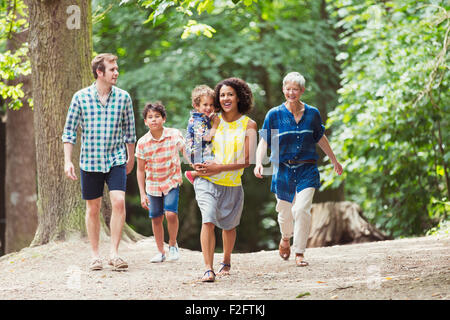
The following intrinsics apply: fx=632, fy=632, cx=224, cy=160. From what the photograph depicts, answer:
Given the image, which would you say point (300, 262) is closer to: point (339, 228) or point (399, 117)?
point (339, 228)

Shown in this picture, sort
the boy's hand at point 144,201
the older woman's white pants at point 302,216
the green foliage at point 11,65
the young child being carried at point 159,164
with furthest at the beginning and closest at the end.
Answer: the green foliage at point 11,65 < the young child being carried at point 159,164 < the boy's hand at point 144,201 < the older woman's white pants at point 302,216

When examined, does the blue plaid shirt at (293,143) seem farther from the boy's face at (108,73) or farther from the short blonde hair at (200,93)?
the boy's face at (108,73)

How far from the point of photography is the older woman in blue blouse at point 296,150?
6.79 metres

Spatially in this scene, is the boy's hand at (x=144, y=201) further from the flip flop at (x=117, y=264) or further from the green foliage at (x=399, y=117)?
the green foliage at (x=399, y=117)

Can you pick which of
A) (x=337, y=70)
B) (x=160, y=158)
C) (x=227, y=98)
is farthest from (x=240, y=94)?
(x=337, y=70)

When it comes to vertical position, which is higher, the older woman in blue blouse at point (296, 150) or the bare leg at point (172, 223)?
the older woman in blue blouse at point (296, 150)

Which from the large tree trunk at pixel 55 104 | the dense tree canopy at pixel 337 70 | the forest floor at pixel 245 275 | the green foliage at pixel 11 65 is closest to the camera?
the forest floor at pixel 245 275

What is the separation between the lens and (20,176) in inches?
488

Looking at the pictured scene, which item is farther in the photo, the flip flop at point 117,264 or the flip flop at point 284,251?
the flip flop at point 284,251

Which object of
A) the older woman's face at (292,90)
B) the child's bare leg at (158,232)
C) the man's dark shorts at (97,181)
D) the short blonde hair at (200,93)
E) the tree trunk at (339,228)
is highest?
the older woman's face at (292,90)

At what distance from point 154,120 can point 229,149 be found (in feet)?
5.52

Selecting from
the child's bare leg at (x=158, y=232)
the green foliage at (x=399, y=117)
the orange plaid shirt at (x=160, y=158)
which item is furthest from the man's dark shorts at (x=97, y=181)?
the green foliage at (x=399, y=117)

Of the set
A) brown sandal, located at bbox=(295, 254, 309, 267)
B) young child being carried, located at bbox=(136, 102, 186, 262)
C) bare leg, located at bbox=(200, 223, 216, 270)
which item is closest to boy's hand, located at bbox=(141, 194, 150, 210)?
young child being carried, located at bbox=(136, 102, 186, 262)
